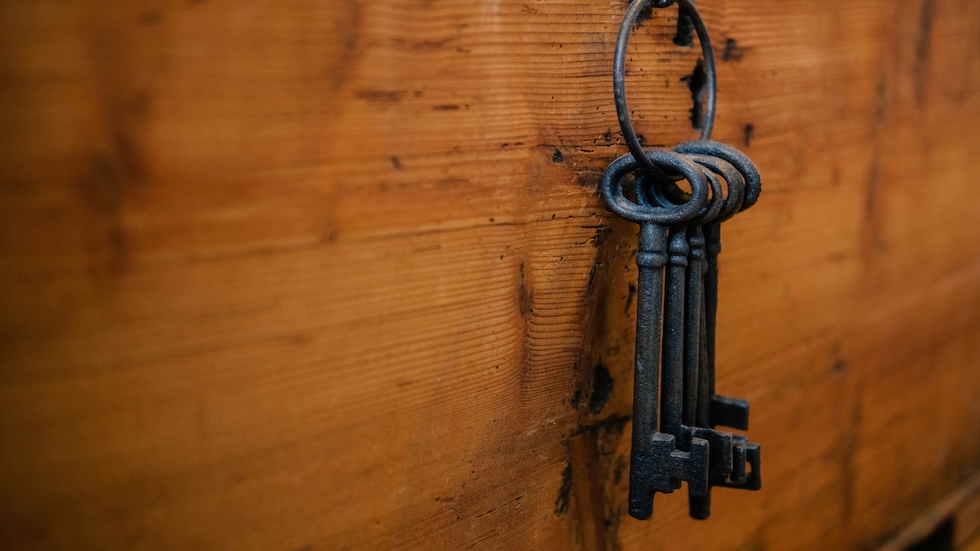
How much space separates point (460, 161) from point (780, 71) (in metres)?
0.39

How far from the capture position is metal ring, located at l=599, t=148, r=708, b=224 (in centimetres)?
54

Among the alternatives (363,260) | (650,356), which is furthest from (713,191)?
(363,260)

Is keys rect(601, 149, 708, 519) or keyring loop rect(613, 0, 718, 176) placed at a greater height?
keyring loop rect(613, 0, 718, 176)

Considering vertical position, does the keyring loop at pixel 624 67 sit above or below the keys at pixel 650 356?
above

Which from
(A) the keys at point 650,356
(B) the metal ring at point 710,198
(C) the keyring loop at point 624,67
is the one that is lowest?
(A) the keys at point 650,356

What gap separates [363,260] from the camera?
1.61ft

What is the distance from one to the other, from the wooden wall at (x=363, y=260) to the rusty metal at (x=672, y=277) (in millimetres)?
41

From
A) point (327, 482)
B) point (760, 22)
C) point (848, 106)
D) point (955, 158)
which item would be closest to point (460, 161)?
point (327, 482)

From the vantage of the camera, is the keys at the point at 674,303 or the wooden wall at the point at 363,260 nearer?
the wooden wall at the point at 363,260

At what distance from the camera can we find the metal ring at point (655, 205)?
0.54 m

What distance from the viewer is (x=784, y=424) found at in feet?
2.91

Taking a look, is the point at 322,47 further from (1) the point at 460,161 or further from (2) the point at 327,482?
(2) the point at 327,482

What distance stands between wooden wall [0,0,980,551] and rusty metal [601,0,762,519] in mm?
41

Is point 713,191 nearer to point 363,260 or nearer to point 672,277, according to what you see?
point 672,277
